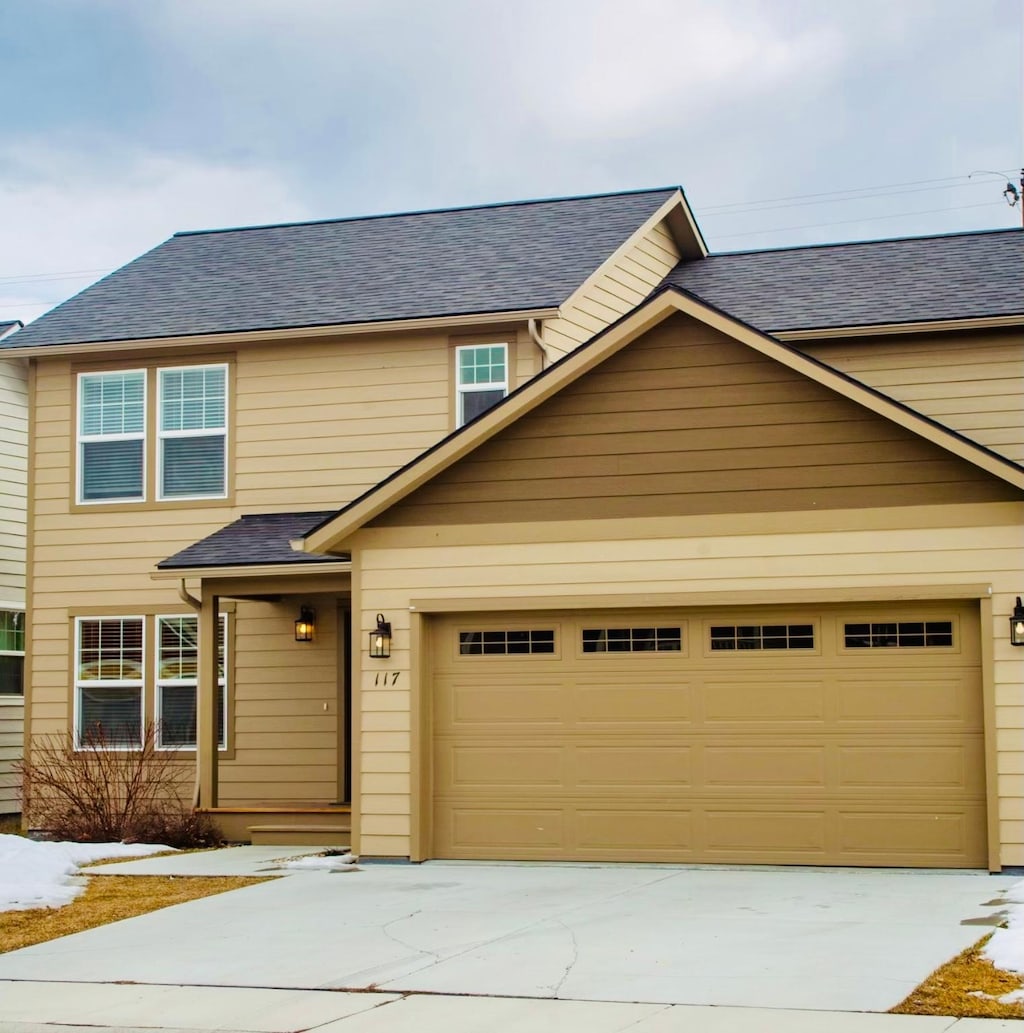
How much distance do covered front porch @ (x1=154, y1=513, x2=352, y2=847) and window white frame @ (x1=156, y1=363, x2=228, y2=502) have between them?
31.8 inches

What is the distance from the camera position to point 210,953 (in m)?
9.32

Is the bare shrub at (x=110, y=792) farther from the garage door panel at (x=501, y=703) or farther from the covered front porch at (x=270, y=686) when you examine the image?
the garage door panel at (x=501, y=703)

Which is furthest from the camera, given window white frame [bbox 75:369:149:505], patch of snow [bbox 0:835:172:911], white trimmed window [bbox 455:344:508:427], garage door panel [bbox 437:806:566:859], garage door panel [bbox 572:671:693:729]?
window white frame [bbox 75:369:149:505]

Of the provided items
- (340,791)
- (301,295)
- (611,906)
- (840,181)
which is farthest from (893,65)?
Result: (611,906)

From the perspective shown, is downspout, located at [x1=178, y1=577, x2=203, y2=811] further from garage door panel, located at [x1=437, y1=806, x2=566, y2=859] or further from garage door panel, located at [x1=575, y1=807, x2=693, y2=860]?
A: garage door panel, located at [x1=575, y1=807, x2=693, y2=860]

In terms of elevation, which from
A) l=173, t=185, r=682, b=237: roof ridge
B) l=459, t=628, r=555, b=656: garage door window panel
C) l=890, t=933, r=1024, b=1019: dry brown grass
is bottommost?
l=890, t=933, r=1024, b=1019: dry brown grass

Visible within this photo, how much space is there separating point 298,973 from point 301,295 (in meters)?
11.1

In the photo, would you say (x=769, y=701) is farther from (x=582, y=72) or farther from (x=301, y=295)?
(x=582, y=72)

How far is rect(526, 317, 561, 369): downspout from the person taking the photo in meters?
16.3

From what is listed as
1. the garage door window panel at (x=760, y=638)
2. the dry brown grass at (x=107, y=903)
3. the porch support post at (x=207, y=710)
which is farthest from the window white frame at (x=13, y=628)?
the garage door window panel at (x=760, y=638)

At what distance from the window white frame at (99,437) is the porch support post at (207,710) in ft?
8.15

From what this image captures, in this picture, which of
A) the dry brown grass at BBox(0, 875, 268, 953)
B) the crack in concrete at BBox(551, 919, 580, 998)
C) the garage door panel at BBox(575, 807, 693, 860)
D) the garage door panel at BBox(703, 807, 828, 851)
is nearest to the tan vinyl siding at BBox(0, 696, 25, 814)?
the dry brown grass at BBox(0, 875, 268, 953)

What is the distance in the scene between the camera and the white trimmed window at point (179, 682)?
17.3 meters

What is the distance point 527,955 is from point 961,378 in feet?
31.6
